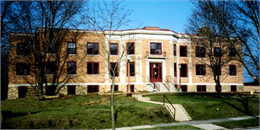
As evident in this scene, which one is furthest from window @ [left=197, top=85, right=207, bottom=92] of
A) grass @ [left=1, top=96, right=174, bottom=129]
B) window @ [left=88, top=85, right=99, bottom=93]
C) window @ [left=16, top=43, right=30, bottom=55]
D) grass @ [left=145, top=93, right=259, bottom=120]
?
window @ [left=16, top=43, right=30, bottom=55]

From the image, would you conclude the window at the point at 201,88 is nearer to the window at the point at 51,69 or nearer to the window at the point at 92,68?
the window at the point at 92,68

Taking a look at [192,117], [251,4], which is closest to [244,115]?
[192,117]

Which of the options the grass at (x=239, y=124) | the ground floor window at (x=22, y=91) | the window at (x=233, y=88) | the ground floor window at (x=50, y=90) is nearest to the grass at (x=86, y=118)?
the grass at (x=239, y=124)

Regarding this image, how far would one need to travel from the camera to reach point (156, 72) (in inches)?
1270

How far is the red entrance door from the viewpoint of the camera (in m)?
32.0

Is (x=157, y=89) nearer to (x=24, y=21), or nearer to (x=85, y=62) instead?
(x=85, y=62)

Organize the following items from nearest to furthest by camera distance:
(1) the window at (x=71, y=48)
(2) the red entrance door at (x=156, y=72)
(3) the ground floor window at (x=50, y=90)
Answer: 1. (3) the ground floor window at (x=50, y=90)
2. (1) the window at (x=71, y=48)
3. (2) the red entrance door at (x=156, y=72)

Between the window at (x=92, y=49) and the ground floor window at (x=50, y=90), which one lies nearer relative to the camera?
the ground floor window at (x=50, y=90)

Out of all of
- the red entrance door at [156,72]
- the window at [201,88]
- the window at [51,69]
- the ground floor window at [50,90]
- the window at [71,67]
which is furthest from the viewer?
the window at [201,88]

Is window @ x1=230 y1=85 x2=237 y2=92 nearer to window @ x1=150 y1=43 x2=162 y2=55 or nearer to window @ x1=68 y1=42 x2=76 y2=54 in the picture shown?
window @ x1=150 y1=43 x2=162 y2=55

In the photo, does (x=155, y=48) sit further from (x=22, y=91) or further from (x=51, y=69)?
(x=22, y=91)

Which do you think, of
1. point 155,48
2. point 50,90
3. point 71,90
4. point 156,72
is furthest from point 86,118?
point 155,48

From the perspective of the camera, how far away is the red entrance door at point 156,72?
32031 mm

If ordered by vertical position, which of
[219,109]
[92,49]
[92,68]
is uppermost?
[92,49]
